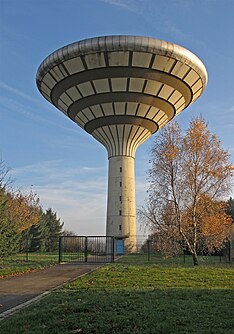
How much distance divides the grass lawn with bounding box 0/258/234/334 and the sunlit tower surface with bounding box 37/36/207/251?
17539mm

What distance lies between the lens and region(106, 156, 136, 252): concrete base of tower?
3425 cm

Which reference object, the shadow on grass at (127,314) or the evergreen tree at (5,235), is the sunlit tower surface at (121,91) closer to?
the evergreen tree at (5,235)

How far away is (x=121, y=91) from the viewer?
28.1m

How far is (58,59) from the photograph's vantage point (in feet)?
84.0

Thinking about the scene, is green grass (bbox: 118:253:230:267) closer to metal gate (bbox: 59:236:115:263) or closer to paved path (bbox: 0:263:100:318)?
metal gate (bbox: 59:236:115:263)

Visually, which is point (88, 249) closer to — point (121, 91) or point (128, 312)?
point (121, 91)

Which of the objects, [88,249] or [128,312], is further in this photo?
[88,249]

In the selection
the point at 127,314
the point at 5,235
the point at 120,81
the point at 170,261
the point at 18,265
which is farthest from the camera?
the point at 120,81

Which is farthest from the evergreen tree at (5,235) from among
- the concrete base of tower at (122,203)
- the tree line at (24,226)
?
the concrete base of tower at (122,203)

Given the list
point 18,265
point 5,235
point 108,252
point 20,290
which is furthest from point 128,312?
point 108,252

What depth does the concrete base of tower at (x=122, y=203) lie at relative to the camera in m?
34.2

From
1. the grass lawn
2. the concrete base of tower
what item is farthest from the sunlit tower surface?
the grass lawn

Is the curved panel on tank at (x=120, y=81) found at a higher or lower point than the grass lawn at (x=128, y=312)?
higher

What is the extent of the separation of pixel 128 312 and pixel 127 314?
172mm
